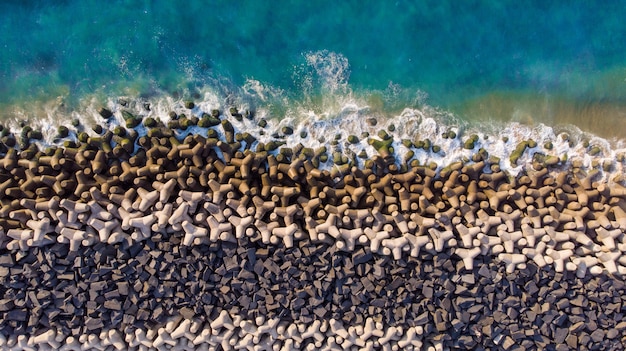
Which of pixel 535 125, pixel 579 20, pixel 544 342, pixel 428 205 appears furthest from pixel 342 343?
pixel 579 20

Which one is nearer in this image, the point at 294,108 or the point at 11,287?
the point at 11,287

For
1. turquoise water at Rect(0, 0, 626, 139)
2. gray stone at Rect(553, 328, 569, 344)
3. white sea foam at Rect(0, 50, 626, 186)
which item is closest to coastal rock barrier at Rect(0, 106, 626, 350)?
gray stone at Rect(553, 328, 569, 344)

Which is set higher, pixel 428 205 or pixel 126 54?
pixel 126 54

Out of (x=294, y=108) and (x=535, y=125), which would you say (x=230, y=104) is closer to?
(x=294, y=108)

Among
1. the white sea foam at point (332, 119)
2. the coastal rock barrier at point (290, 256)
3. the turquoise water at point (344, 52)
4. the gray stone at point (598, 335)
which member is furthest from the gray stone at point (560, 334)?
the turquoise water at point (344, 52)

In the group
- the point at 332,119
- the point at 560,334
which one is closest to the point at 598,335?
the point at 560,334
